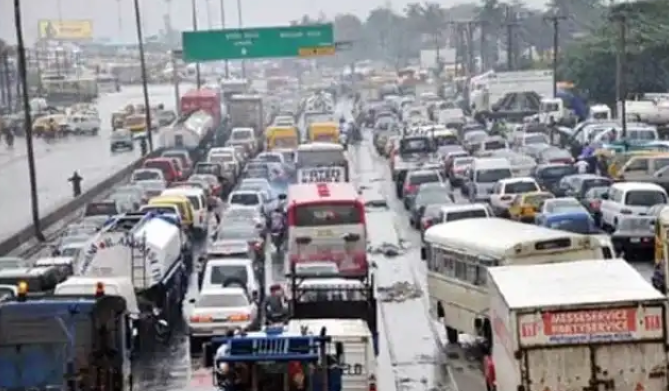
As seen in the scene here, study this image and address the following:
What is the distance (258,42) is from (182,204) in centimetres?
3388

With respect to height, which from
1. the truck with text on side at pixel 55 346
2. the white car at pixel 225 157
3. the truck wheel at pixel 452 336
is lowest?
the white car at pixel 225 157

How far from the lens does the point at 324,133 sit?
67.4 meters

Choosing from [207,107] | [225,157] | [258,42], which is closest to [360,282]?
[225,157]

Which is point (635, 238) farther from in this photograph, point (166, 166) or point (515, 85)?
point (515, 85)

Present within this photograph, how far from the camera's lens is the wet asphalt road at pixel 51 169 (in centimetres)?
5559

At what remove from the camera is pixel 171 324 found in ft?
97.6

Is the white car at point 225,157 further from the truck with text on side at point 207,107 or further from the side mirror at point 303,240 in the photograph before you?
the side mirror at point 303,240

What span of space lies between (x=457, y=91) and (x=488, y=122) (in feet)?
118

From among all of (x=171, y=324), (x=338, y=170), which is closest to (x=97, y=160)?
(x=338, y=170)

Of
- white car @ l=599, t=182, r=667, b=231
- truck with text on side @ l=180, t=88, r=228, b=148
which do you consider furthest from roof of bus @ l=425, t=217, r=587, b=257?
truck with text on side @ l=180, t=88, r=228, b=148

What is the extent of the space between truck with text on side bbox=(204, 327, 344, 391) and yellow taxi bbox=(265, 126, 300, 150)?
159 ft

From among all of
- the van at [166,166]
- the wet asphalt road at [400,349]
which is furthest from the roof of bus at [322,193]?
the van at [166,166]

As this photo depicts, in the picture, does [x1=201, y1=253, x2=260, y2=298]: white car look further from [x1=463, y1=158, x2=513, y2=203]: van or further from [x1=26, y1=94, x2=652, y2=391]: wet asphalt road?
[x1=463, y1=158, x2=513, y2=203]: van

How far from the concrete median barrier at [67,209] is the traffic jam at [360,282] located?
1.56 meters
